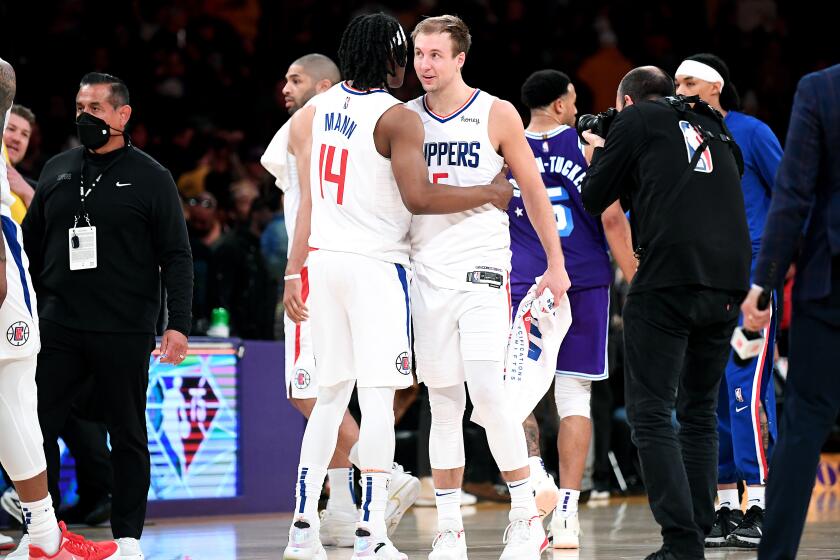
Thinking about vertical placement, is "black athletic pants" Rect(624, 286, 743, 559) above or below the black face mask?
below

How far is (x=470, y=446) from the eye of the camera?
1012cm

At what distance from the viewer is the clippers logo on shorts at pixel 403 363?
5172mm

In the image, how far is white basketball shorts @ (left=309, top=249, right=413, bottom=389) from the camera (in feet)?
16.9

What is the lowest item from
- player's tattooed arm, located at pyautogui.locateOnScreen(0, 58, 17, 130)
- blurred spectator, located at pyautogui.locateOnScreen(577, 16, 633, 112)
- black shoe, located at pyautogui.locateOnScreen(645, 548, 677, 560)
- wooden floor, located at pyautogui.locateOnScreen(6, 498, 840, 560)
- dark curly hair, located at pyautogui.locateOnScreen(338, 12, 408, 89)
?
wooden floor, located at pyautogui.locateOnScreen(6, 498, 840, 560)

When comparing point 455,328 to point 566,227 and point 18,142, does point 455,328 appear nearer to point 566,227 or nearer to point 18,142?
point 566,227

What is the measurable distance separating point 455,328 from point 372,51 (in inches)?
46.8

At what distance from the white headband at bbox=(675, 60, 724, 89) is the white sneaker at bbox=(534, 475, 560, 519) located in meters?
2.10

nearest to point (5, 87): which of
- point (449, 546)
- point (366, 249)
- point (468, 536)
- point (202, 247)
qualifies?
point (366, 249)

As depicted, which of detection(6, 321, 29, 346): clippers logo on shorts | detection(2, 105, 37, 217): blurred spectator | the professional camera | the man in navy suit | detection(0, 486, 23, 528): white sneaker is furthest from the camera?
detection(0, 486, 23, 528): white sneaker

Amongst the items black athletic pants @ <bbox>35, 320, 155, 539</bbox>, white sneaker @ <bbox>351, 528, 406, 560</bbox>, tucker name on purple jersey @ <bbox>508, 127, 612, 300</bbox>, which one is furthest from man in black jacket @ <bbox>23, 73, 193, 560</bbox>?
tucker name on purple jersey @ <bbox>508, 127, 612, 300</bbox>

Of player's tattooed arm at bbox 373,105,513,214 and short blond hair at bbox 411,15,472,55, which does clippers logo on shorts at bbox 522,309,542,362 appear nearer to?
player's tattooed arm at bbox 373,105,513,214

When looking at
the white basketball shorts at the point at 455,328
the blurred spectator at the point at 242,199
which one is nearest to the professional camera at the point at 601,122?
the white basketball shorts at the point at 455,328

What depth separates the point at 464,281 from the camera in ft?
17.5

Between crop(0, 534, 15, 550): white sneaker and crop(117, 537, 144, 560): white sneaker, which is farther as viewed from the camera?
crop(0, 534, 15, 550): white sneaker
